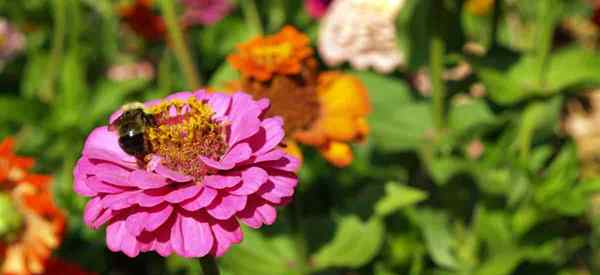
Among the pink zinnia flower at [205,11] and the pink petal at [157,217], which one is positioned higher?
the pink petal at [157,217]

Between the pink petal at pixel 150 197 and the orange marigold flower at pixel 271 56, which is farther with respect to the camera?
the orange marigold flower at pixel 271 56

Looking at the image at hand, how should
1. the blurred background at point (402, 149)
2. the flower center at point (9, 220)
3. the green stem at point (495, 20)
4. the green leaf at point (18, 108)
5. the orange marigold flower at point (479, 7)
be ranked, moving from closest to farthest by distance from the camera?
the flower center at point (9, 220) < the blurred background at point (402, 149) < the green stem at point (495, 20) < the green leaf at point (18, 108) < the orange marigold flower at point (479, 7)

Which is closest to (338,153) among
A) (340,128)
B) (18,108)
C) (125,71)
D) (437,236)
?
(340,128)

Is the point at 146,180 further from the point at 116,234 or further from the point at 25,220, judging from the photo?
the point at 25,220

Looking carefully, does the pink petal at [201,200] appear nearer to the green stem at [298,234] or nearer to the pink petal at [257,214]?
the pink petal at [257,214]

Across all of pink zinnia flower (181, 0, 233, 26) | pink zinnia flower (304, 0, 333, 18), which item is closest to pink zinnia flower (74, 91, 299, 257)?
pink zinnia flower (304, 0, 333, 18)

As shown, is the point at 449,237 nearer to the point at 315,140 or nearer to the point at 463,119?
the point at 463,119

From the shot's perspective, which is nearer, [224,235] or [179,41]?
[224,235]

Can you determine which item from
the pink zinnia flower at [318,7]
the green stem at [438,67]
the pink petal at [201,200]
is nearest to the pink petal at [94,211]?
the pink petal at [201,200]
